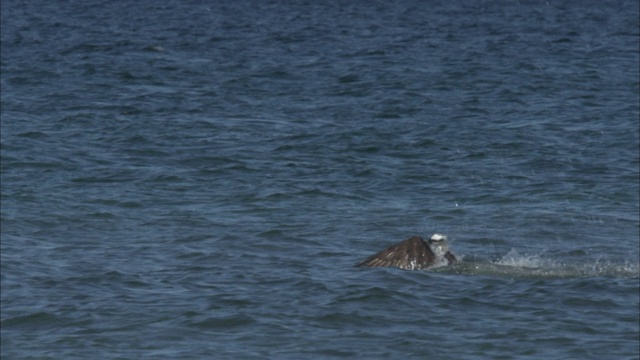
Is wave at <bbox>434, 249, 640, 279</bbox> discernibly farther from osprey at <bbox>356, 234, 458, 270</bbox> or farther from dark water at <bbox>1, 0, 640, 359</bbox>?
osprey at <bbox>356, 234, 458, 270</bbox>

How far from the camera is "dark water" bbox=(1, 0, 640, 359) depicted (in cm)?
1736

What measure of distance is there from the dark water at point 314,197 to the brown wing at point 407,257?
0.32 m

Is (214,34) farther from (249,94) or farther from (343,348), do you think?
(343,348)

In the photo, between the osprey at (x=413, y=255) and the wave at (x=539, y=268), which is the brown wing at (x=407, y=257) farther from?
the wave at (x=539, y=268)

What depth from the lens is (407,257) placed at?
67.5 feet

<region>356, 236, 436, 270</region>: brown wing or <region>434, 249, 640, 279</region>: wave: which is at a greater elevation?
<region>356, 236, 436, 270</region>: brown wing

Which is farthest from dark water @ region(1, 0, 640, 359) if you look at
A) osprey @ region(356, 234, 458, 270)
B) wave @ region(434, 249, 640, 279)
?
osprey @ region(356, 234, 458, 270)

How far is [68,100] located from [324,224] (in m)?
15.4

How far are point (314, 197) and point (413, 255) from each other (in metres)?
5.88

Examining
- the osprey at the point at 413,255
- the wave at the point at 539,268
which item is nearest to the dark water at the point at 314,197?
the wave at the point at 539,268

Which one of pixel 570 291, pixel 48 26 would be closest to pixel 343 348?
pixel 570 291

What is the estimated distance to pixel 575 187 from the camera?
2709cm

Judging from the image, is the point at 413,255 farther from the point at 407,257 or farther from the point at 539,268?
the point at 539,268

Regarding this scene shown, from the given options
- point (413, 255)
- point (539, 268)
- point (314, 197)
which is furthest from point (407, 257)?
point (314, 197)
